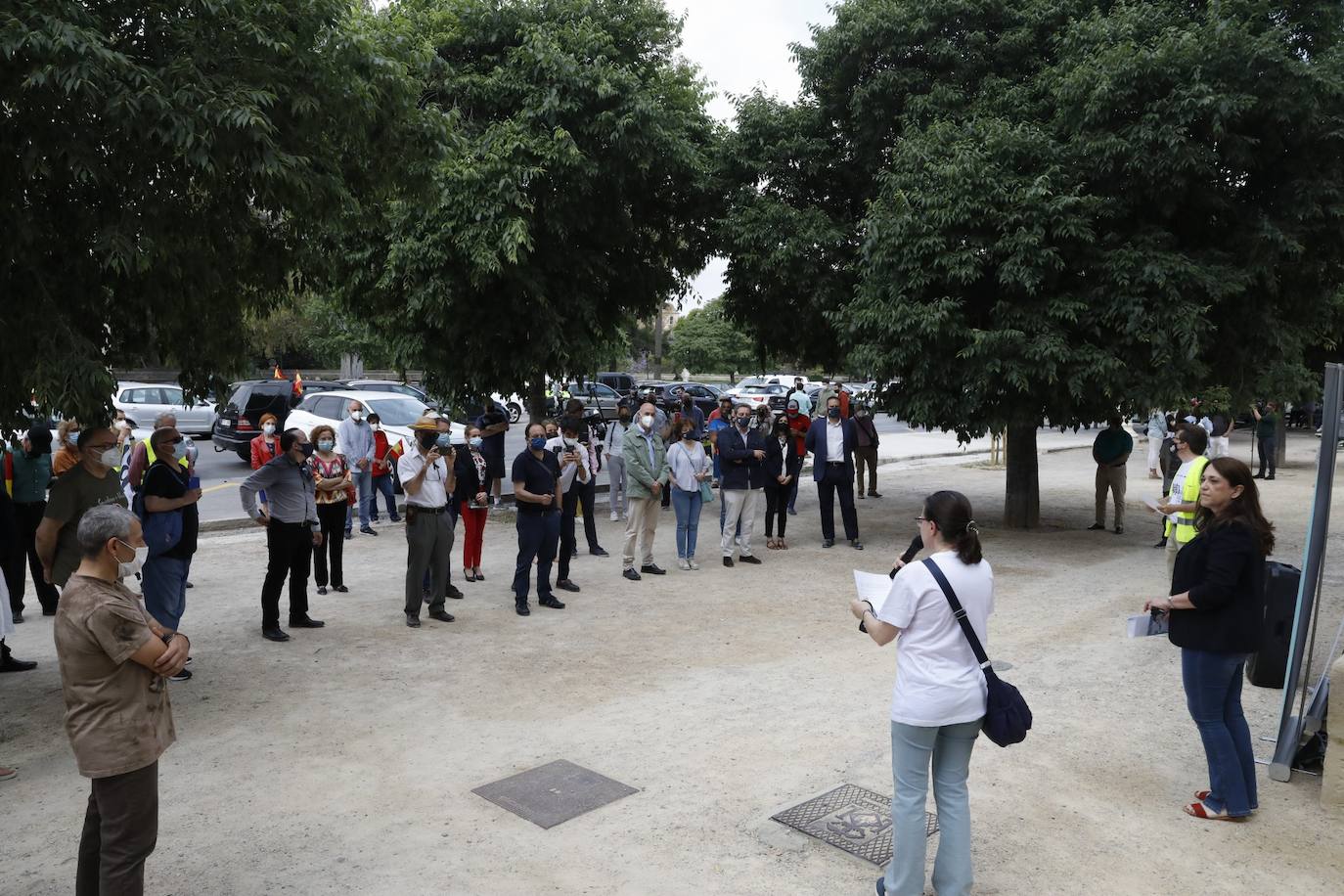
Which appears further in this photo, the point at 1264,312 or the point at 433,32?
the point at 433,32

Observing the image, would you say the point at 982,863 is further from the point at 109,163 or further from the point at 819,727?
the point at 109,163

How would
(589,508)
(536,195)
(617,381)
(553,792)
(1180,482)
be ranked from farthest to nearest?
(617,381) → (536,195) → (589,508) → (1180,482) → (553,792)

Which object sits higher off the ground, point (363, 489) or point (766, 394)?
point (766, 394)

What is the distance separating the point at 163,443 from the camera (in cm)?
722

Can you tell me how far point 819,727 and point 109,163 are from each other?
5.39m

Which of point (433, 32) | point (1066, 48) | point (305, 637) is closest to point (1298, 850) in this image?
point (305, 637)

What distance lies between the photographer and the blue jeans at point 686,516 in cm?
1158

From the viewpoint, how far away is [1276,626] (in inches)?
275

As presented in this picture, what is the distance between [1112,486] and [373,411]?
1162cm

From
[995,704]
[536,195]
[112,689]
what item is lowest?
[995,704]

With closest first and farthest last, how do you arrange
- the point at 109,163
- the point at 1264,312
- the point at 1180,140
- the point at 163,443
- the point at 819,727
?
the point at 109,163
the point at 819,727
the point at 163,443
the point at 1180,140
the point at 1264,312

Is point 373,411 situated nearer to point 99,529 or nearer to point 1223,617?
point 99,529

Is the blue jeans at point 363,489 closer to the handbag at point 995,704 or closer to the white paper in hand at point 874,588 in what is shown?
the white paper in hand at point 874,588

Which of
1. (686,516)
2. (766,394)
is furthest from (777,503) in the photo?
(766,394)
